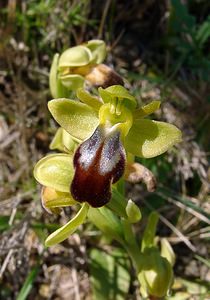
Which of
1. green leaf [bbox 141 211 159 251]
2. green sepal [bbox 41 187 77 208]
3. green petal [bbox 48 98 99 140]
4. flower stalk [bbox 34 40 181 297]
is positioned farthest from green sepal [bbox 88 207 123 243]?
green petal [bbox 48 98 99 140]

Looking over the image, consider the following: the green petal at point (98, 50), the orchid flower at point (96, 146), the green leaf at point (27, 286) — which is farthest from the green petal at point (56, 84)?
the green leaf at point (27, 286)

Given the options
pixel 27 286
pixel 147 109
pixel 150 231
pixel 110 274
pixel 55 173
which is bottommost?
pixel 110 274

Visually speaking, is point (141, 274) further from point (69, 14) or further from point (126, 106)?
point (69, 14)

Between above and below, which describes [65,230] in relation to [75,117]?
below

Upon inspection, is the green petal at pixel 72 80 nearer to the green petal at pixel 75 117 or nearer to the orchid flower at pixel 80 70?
the orchid flower at pixel 80 70

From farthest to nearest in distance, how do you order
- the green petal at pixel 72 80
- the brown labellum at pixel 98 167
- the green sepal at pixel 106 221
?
the green petal at pixel 72 80 < the green sepal at pixel 106 221 < the brown labellum at pixel 98 167

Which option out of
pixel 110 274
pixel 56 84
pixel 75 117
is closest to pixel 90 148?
pixel 75 117

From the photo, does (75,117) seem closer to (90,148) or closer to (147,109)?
(90,148)
